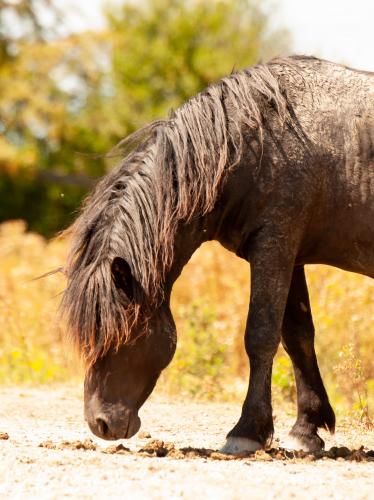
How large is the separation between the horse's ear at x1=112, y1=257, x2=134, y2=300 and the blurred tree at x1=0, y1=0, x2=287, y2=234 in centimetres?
Result: 2003

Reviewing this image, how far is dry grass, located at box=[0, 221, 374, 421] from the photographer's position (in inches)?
317

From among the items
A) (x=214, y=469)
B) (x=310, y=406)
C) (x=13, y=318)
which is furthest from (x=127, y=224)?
(x=13, y=318)

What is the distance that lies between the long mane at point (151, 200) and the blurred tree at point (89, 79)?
770 inches

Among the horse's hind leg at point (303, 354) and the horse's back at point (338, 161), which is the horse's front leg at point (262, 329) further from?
the horse's hind leg at point (303, 354)

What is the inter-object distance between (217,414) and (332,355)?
1594 mm

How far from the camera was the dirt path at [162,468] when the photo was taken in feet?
13.4

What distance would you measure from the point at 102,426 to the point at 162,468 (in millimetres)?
588

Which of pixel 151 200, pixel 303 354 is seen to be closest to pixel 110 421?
pixel 151 200

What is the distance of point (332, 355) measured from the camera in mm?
8398

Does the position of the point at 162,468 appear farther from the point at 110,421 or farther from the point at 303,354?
the point at 303,354

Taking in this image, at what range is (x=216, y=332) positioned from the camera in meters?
8.77

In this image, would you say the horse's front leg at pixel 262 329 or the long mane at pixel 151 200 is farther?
the horse's front leg at pixel 262 329

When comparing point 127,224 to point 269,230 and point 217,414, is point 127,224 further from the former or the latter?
point 217,414

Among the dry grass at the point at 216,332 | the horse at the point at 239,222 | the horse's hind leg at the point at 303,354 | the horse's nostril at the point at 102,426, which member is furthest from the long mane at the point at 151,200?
the dry grass at the point at 216,332
